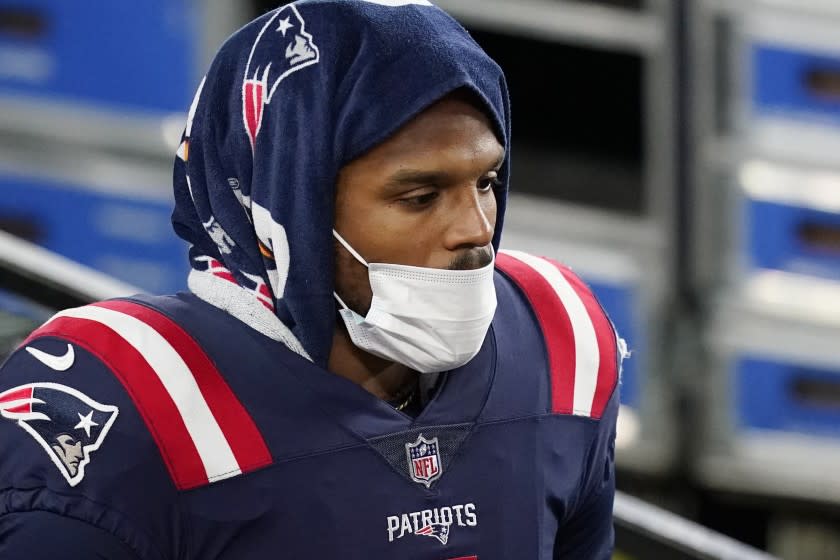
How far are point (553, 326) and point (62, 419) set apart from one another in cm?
53

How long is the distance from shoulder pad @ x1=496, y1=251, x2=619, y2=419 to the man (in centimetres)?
9

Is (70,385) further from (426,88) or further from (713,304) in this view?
(713,304)

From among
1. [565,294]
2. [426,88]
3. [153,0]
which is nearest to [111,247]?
[153,0]

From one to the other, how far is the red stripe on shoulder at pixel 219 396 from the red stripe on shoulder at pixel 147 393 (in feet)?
0.11

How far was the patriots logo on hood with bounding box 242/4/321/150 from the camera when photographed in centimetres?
131

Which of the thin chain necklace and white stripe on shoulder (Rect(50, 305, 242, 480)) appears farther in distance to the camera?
the thin chain necklace

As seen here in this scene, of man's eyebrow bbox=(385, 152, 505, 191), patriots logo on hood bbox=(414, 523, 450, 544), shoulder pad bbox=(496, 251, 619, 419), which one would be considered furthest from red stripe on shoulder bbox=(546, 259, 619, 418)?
man's eyebrow bbox=(385, 152, 505, 191)

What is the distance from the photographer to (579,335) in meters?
1.56

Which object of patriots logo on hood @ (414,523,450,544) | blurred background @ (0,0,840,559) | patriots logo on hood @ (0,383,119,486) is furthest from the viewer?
blurred background @ (0,0,840,559)

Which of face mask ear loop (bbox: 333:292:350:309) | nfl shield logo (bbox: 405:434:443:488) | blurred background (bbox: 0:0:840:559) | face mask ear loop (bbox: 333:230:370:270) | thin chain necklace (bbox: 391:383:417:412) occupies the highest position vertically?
face mask ear loop (bbox: 333:230:370:270)

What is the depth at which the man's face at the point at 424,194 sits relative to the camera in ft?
4.26

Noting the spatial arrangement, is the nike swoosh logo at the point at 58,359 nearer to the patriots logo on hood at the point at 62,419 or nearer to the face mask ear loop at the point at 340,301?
the patriots logo on hood at the point at 62,419

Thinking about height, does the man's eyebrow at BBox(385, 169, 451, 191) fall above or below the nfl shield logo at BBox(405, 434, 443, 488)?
above

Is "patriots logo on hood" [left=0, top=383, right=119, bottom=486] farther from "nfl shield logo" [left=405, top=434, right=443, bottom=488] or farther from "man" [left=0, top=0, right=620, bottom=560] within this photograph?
"nfl shield logo" [left=405, top=434, right=443, bottom=488]
